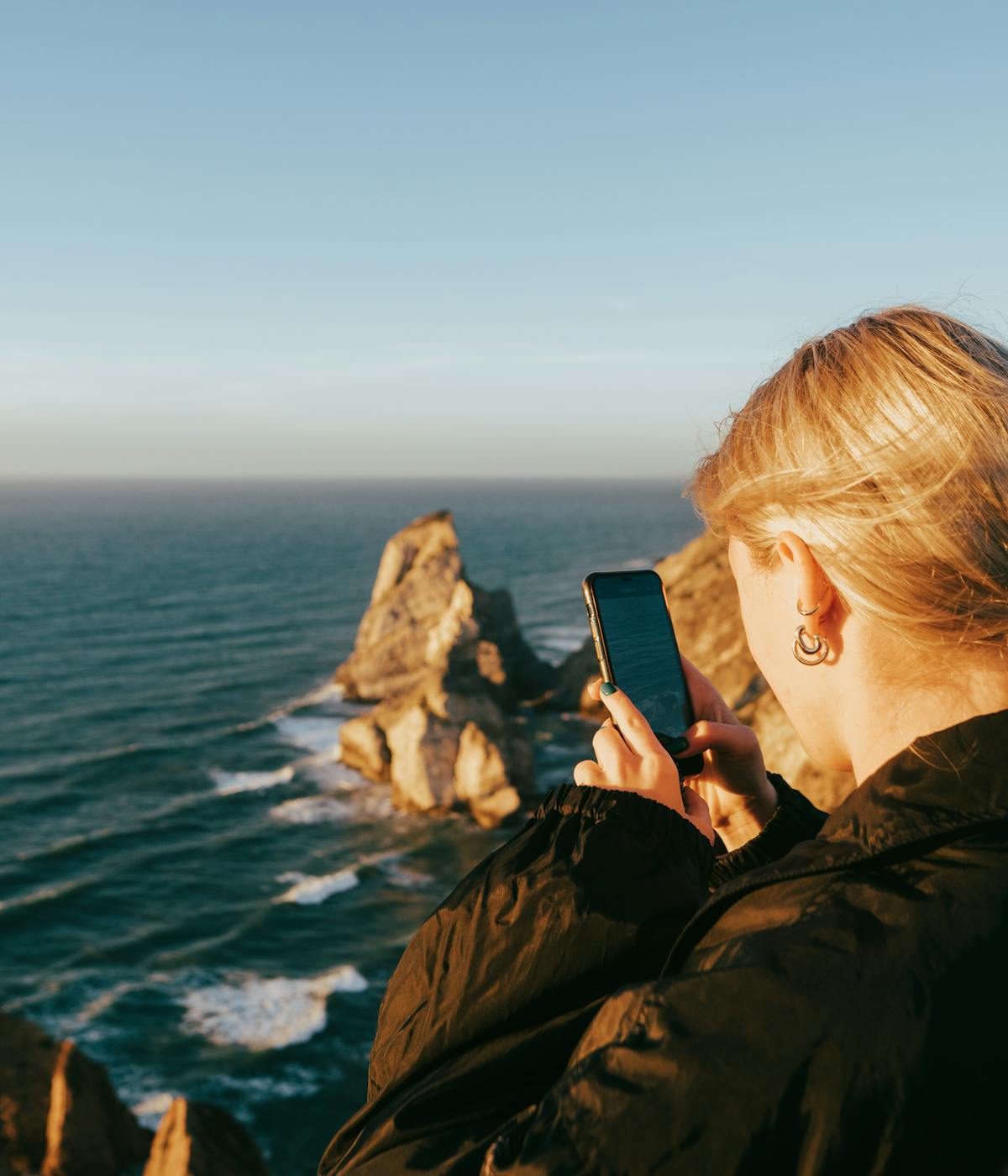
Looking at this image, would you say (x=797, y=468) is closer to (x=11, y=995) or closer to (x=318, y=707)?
(x=11, y=995)

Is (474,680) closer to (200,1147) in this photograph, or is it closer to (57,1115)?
(57,1115)

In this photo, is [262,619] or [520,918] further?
[262,619]

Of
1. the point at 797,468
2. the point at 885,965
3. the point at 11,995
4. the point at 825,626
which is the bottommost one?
the point at 11,995

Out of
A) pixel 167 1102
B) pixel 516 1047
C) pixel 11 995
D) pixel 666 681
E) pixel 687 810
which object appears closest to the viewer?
pixel 516 1047

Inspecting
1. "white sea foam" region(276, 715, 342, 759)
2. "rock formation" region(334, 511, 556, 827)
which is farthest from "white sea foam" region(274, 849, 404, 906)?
"white sea foam" region(276, 715, 342, 759)

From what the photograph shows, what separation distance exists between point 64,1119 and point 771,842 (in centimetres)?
1813

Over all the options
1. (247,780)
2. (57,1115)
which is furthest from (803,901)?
(247,780)

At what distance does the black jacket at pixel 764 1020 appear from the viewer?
1319 mm

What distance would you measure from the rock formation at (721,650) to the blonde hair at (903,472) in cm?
1759

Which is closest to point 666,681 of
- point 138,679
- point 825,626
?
point 825,626

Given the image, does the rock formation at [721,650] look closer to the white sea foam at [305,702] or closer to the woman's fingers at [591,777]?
the white sea foam at [305,702]

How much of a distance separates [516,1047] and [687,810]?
0.84m

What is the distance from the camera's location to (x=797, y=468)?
6.26 ft

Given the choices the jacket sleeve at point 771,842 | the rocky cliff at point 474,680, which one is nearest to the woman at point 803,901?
the jacket sleeve at point 771,842
